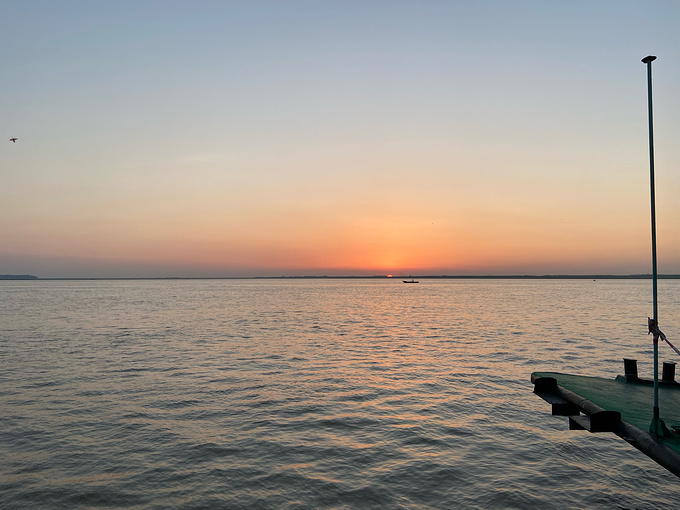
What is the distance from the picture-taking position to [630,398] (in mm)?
14719

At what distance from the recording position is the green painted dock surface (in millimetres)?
12184

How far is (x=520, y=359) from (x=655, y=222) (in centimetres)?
1834

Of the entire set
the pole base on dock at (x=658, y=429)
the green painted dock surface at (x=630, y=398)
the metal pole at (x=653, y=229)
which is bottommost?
the green painted dock surface at (x=630, y=398)

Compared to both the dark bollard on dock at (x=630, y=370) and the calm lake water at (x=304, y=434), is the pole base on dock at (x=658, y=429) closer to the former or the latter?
the calm lake water at (x=304, y=434)

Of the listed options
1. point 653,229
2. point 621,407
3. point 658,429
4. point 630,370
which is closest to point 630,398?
point 621,407

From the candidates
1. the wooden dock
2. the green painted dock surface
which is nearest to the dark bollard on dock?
the wooden dock

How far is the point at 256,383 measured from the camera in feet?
68.9

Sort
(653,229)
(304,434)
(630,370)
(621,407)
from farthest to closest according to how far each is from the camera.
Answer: (630,370), (304,434), (621,407), (653,229)

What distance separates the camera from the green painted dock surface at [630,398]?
1218 cm

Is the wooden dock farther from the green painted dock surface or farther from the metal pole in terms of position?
the metal pole

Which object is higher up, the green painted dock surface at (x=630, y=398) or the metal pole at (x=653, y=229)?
the metal pole at (x=653, y=229)

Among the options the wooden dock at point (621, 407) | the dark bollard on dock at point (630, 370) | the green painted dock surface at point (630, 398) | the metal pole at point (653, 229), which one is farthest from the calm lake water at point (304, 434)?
the dark bollard on dock at point (630, 370)

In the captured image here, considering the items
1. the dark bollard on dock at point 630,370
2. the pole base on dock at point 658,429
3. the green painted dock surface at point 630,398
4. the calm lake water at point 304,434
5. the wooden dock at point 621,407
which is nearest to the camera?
the calm lake water at point 304,434

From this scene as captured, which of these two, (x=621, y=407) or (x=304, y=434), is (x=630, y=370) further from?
(x=304, y=434)
